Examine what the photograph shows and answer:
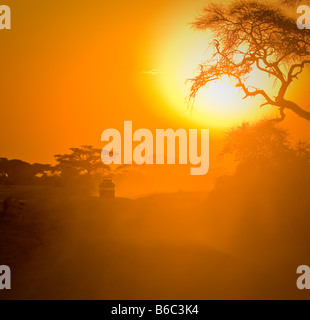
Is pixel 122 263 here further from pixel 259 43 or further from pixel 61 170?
pixel 61 170

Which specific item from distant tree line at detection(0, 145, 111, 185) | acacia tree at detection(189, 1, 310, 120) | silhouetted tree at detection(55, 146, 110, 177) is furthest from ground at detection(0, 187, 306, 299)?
silhouetted tree at detection(55, 146, 110, 177)

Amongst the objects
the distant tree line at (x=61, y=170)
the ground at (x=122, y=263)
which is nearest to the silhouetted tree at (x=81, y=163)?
the distant tree line at (x=61, y=170)

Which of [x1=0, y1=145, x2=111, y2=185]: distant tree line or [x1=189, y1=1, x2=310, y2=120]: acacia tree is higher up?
[x1=0, y1=145, x2=111, y2=185]: distant tree line

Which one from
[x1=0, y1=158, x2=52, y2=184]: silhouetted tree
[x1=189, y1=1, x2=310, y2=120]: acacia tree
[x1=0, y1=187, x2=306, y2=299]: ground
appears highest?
[x1=0, y1=158, x2=52, y2=184]: silhouetted tree

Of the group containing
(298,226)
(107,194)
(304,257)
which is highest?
(107,194)

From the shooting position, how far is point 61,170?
73.4 metres

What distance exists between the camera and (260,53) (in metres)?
21.1

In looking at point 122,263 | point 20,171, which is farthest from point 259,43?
point 20,171

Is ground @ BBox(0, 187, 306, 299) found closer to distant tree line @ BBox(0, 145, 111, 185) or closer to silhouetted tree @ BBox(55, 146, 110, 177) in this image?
distant tree line @ BBox(0, 145, 111, 185)

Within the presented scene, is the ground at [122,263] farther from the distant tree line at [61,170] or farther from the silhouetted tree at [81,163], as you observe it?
the silhouetted tree at [81,163]

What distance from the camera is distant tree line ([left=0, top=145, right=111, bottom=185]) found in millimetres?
67000
